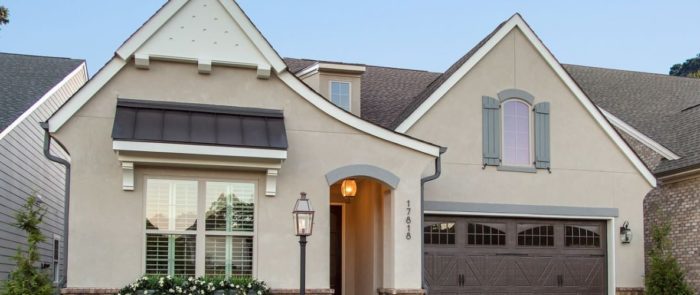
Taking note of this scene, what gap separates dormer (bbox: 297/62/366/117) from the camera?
17750mm

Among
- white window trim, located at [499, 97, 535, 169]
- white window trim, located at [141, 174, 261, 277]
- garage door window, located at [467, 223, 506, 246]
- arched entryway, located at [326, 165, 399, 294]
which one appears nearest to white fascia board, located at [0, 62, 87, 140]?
white window trim, located at [141, 174, 261, 277]

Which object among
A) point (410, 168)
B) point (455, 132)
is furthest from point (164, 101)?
point (455, 132)

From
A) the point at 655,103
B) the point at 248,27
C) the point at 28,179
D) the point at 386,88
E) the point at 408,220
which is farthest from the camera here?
the point at 655,103

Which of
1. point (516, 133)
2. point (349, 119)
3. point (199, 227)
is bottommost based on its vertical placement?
point (199, 227)

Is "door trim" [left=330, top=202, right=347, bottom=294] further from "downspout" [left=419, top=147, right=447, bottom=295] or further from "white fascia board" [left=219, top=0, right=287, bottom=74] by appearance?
"white fascia board" [left=219, top=0, right=287, bottom=74]

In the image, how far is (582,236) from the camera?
710 inches

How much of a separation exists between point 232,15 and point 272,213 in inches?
132

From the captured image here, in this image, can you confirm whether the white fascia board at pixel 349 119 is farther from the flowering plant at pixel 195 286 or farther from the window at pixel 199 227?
the flowering plant at pixel 195 286

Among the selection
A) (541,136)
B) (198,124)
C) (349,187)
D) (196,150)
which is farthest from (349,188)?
(196,150)

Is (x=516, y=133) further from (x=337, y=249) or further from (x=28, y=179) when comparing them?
(x=28, y=179)

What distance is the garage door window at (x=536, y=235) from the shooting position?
57.7 feet

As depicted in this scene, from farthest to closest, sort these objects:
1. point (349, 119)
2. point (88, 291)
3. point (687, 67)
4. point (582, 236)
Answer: point (687, 67) → point (582, 236) → point (349, 119) → point (88, 291)

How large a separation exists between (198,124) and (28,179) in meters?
7.16

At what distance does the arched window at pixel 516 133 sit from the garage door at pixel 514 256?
128 centimetres
